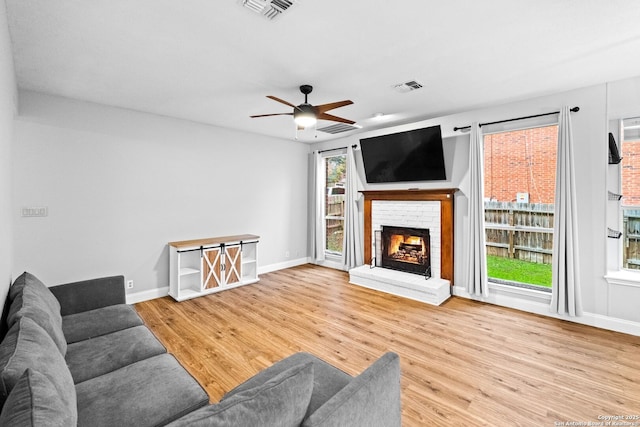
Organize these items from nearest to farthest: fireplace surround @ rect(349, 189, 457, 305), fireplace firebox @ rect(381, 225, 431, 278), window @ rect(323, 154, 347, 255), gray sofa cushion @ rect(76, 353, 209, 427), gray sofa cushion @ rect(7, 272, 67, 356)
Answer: gray sofa cushion @ rect(76, 353, 209, 427) → gray sofa cushion @ rect(7, 272, 67, 356) → fireplace surround @ rect(349, 189, 457, 305) → fireplace firebox @ rect(381, 225, 431, 278) → window @ rect(323, 154, 347, 255)

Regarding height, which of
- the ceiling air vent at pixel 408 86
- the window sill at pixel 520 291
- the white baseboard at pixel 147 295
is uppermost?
the ceiling air vent at pixel 408 86

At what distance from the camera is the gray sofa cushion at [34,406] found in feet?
2.68

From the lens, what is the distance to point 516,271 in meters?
4.31

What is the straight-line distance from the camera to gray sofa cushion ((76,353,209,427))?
1.31 metres

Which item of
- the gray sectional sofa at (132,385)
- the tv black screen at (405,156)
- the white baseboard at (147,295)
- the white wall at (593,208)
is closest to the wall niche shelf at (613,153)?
the white wall at (593,208)

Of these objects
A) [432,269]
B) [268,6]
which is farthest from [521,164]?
[268,6]

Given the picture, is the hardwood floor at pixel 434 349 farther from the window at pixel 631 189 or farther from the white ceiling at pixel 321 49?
the white ceiling at pixel 321 49

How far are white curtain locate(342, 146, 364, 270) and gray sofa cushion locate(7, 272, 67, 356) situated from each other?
4.31 metres

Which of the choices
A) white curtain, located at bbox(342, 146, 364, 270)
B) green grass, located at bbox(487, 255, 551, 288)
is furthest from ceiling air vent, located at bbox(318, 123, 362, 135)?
green grass, located at bbox(487, 255, 551, 288)

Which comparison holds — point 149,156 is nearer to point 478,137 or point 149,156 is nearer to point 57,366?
point 57,366

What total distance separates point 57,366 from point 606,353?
413cm

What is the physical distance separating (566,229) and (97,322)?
4.72 meters

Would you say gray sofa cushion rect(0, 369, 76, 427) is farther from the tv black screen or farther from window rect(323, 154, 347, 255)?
window rect(323, 154, 347, 255)

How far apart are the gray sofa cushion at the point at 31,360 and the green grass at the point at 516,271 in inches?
183
